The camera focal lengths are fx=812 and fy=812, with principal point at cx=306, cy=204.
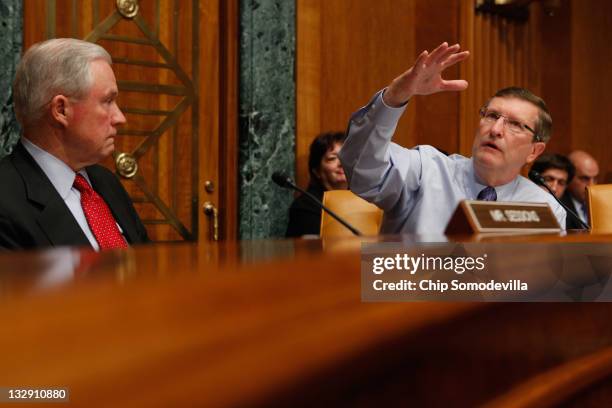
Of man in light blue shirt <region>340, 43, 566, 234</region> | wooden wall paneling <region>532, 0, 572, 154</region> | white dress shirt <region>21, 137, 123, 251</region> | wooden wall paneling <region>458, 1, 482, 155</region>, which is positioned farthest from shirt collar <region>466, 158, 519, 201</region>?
wooden wall paneling <region>532, 0, 572, 154</region>

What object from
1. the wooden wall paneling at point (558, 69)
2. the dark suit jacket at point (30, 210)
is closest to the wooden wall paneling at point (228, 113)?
the dark suit jacket at point (30, 210)

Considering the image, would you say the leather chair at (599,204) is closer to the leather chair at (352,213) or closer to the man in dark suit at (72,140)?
the leather chair at (352,213)

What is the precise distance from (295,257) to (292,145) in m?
3.76

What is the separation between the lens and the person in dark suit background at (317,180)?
156 inches

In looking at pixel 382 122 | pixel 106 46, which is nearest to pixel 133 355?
pixel 382 122

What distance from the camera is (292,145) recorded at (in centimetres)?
422

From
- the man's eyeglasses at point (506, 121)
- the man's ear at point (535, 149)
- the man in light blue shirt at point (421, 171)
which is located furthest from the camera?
the man's ear at point (535, 149)

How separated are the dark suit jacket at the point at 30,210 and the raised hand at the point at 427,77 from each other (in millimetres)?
910

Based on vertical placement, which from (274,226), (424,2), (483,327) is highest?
(424,2)

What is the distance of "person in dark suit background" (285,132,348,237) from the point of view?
13.0 ft

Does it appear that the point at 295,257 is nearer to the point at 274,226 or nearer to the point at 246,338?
the point at 246,338

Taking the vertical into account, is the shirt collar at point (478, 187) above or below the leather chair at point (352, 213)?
above

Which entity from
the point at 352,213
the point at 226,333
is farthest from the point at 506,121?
the point at 226,333

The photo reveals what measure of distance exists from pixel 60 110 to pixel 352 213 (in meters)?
1.42
